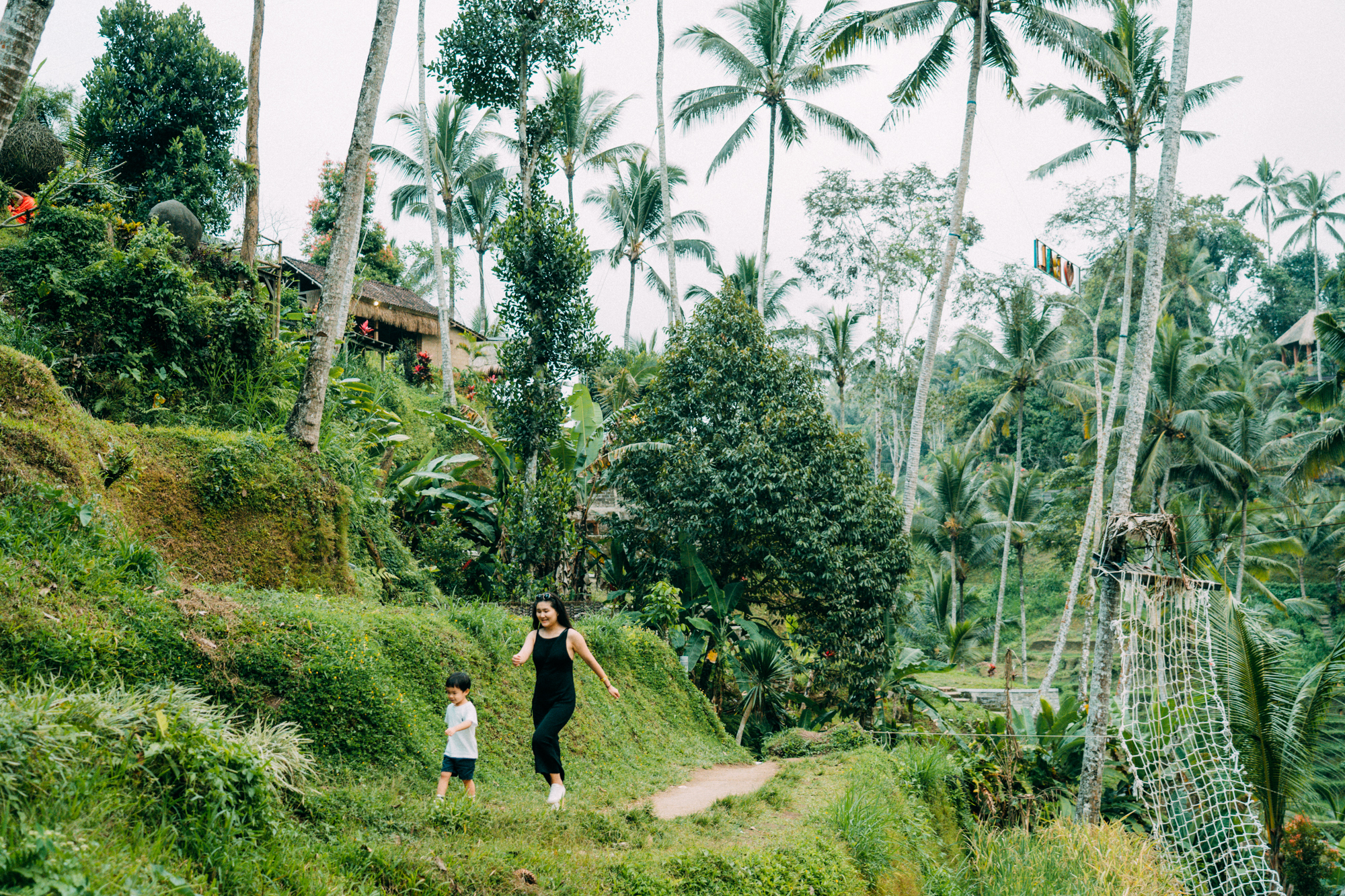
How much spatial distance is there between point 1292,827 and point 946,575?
13.6m

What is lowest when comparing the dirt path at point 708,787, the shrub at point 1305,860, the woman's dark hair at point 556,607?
the shrub at point 1305,860

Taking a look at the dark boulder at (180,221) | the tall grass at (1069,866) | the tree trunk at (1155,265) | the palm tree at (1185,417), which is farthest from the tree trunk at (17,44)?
the palm tree at (1185,417)

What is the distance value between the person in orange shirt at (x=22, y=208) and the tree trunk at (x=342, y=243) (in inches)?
126

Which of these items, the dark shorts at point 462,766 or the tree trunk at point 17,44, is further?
the dark shorts at point 462,766

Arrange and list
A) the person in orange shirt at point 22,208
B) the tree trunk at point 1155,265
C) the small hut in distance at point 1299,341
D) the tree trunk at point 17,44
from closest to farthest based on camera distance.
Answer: the tree trunk at point 17,44 → the person in orange shirt at point 22,208 → the tree trunk at point 1155,265 → the small hut in distance at point 1299,341

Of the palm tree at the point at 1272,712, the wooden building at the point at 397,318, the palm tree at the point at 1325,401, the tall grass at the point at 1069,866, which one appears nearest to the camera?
the tall grass at the point at 1069,866

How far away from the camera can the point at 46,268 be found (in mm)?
7781

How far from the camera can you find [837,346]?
2581 centimetres

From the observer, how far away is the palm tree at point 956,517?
28297 mm

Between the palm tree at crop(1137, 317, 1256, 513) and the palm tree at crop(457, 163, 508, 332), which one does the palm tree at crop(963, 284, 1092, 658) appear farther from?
the palm tree at crop(457, 163, 508, 332)

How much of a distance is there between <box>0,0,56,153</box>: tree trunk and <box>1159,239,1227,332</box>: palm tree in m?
36.9

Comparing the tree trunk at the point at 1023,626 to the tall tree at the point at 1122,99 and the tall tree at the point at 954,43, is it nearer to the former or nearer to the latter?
the tall tree at the point at 1122,99

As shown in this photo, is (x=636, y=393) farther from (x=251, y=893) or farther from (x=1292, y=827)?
(x=251, y=893)

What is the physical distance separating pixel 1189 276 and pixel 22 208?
3964 cm
